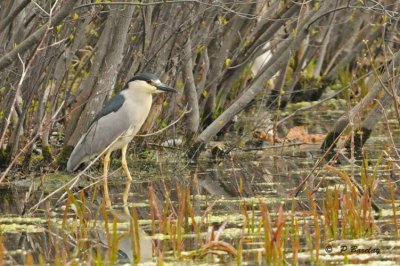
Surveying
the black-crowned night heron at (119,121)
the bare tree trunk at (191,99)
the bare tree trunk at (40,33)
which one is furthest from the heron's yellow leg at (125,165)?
the bare tree trunk at (40,33)

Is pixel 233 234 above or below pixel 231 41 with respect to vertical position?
below

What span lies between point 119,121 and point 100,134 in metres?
0.27

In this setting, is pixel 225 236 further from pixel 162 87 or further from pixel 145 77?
pixel 162 87

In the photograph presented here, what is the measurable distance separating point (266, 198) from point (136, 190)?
1545mm

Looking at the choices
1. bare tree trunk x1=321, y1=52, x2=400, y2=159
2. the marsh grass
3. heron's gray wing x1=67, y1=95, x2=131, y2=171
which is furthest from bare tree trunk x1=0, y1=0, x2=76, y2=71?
bare tree trunk x1=321, y1=52, x2=400, y2=159

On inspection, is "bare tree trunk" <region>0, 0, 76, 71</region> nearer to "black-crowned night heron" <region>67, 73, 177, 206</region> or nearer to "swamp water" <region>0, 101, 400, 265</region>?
"swamp water" <region>0, 101, 400, 265</region>

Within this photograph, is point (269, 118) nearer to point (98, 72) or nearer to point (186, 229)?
point (98, 72)

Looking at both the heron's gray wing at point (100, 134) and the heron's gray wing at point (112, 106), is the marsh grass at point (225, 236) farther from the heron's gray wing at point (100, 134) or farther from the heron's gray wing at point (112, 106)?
the heron's gray wing at point (112, 106)

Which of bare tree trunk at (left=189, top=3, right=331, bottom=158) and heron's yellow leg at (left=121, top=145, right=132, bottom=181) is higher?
bare tree trunk at (left=189, top=3, right=331, bottom=158)

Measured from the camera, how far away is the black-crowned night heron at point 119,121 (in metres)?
10.7

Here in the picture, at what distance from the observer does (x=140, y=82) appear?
1091 cm

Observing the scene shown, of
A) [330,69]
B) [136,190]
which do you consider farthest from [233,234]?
[330,69]

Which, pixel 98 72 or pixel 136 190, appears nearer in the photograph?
pixel 136 190

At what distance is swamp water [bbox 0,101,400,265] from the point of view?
6.15 m
